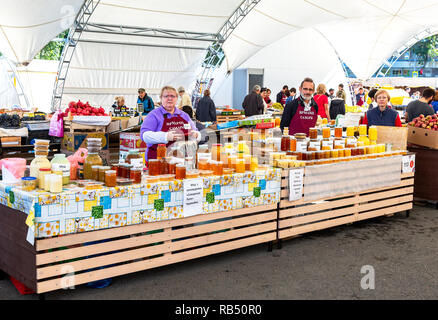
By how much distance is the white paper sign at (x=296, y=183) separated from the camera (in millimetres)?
4883

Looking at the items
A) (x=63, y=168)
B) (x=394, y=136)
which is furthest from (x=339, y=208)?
(x=63, y=168)

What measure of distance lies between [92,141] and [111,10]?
1302 centimetres

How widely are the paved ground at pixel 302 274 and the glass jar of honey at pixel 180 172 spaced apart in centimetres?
82

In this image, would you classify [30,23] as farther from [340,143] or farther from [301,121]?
[340,143]

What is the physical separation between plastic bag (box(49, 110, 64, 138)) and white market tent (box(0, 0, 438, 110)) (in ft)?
20.0

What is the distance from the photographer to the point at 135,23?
17219mm

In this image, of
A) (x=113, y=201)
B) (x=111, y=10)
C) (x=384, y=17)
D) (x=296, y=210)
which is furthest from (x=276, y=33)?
(x=113, y=201)

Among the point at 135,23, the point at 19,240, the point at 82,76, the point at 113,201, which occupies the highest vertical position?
the point at 135,23

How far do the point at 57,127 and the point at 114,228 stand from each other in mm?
5819

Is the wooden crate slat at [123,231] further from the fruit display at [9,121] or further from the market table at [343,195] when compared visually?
the fruit display at [9,121]

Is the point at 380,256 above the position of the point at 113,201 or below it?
below

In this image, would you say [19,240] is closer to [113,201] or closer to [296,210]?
[113,201]

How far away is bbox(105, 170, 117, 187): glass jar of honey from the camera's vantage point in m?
3.74
